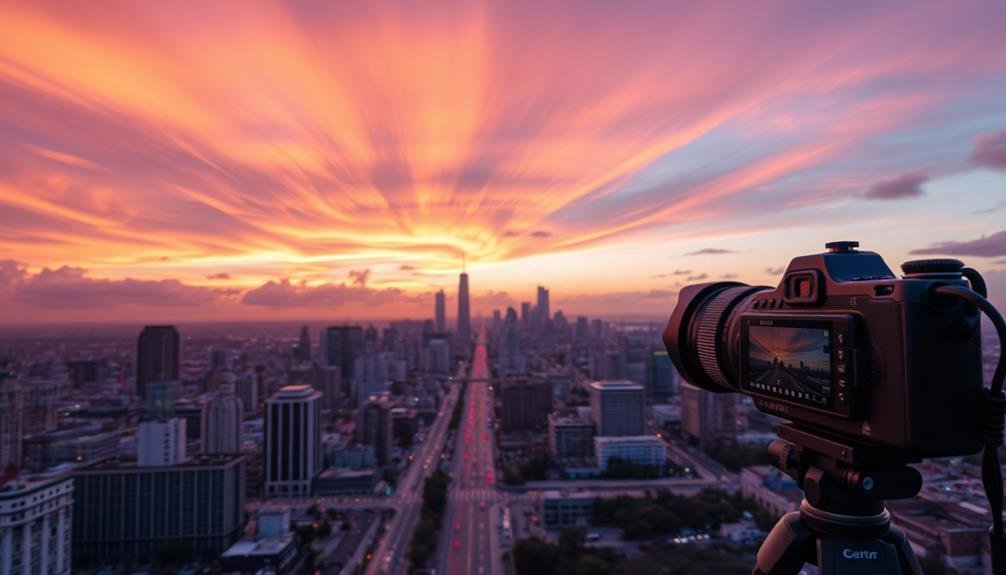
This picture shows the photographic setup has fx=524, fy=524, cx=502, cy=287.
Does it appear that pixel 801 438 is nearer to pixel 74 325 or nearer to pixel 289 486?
pixel 289 486

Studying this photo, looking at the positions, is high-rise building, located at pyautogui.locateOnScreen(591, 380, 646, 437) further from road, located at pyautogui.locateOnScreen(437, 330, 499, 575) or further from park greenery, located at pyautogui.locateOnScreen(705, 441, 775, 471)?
road, located at pyautogui.locateOnScreen(437, 330, 499, 575)

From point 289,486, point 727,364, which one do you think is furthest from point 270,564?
point 727,364

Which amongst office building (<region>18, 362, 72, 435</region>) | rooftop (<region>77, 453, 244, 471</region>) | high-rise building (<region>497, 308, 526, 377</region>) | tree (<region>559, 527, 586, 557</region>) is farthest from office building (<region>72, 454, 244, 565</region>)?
high-rise building (<region>497, 308, 526, 377</region>)

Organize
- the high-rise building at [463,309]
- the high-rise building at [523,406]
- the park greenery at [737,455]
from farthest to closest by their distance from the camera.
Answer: the high-rise building at [463,309]
the high-rise building at [523,406]
the park greenery at [737,455]

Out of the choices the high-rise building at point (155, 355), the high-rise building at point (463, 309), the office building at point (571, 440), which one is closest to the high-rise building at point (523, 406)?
the office building at point (571, 440)

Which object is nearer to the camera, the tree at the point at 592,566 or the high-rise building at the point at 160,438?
the tree at the point at 592,566

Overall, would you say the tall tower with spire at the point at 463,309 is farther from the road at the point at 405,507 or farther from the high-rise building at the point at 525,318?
the road at the point at 405,507

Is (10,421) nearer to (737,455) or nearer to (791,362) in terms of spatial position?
(791,362)
